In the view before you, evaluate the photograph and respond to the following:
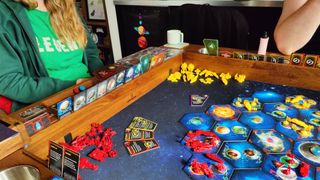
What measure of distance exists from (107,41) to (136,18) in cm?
62

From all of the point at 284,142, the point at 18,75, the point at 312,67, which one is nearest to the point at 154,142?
the point at 284,142

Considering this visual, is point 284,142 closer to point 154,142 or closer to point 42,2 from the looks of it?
point 154,142

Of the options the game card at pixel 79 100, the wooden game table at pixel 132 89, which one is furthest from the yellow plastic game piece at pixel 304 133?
the game card at pixel 79 100

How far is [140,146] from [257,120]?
43 cm

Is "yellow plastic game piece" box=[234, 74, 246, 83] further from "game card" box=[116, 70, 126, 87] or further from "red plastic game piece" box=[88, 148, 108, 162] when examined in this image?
"red plastic game piece" box=[88, 148, 108, 162]

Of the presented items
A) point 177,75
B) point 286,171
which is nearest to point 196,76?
point 177,75

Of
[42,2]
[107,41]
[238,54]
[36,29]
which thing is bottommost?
[107,41]

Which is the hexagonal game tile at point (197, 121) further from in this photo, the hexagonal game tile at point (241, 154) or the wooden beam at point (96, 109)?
the wooden beam at point (96, 109)

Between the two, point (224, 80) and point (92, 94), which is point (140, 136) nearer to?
point (92, 94)

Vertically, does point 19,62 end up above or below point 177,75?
above

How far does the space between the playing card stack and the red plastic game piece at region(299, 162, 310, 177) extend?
404 millimetres

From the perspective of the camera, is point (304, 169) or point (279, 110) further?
point (279, 110)

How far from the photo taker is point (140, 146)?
32.0 inches

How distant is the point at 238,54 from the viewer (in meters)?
1.28
